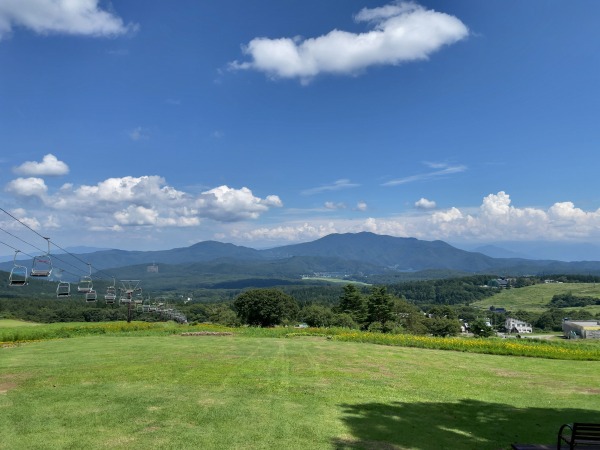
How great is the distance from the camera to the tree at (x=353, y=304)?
77.4 meters

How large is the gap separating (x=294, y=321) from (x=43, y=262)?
204 ft

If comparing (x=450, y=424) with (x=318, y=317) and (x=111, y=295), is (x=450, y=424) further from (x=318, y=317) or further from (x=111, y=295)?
(x=318, y=317)

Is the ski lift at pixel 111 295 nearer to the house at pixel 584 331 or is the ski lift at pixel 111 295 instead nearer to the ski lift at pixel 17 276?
the ski lift at pixel 17 276

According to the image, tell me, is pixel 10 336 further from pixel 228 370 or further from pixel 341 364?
pixel 341 364

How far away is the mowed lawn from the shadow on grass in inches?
1.9

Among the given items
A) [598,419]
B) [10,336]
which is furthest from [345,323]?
[598,419]

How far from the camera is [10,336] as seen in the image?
108ft

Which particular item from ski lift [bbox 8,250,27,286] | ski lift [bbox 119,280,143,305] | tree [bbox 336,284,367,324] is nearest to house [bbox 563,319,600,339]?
tree [bbox 336,284,367,324]

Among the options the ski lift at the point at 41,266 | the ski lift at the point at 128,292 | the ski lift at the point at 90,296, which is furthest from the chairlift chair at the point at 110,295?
the ski lift at the point at 41,266

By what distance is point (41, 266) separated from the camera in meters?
27.1

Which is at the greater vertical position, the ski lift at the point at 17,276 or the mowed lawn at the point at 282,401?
the ski lift at the point at 17,276

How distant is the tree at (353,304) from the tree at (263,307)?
14.2 m

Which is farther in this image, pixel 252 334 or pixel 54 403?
pixel 252 334

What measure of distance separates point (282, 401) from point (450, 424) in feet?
16.7
